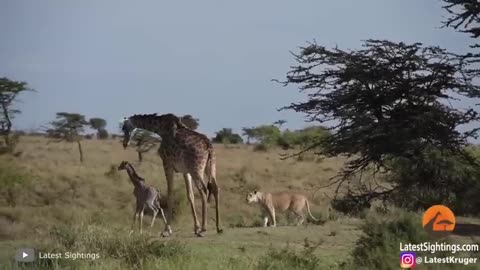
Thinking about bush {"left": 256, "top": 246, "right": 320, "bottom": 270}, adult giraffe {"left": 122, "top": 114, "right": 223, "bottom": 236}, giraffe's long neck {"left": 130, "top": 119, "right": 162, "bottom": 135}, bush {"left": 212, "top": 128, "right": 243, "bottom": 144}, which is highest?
bush {"left": 212, "top": 128, "right": 243, "bottom": 144}

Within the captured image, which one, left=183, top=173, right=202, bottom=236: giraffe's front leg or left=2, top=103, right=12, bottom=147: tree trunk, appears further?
left=2, top=103, right=12, bottom=147: tree trunk

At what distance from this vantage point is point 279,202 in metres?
19.2

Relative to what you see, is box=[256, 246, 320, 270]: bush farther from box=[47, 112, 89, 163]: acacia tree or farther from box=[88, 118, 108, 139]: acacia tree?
box=[88, 118, 108, 139]: acacia tree

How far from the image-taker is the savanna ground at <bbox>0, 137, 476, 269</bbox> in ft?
33.3

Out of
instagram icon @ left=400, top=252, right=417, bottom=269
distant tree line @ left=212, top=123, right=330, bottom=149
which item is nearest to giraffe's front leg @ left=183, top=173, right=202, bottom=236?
instagram icon @ left=400, top=252, right=417, bottom=269

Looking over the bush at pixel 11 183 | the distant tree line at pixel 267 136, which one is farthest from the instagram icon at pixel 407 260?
the distant tree line at pixel 267 136

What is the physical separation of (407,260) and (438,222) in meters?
1.71

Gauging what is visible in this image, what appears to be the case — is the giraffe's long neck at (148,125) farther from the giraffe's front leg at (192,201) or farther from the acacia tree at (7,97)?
the acacia tree at (7,97)

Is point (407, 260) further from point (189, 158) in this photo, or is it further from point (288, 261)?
point (189, 158)

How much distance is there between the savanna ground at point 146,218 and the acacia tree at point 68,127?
1278 millimetres

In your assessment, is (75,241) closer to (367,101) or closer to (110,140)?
(367,101)

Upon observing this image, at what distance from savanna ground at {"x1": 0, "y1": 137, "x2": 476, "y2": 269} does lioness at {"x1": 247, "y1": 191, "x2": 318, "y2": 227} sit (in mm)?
505

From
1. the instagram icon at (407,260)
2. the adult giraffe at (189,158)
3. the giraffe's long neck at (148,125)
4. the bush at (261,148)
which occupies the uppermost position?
the bush at (261,148)

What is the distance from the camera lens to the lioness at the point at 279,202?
1850cm
